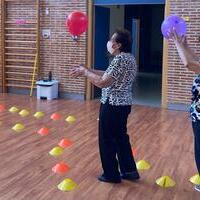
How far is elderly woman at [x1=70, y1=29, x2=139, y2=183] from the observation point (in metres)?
3.42

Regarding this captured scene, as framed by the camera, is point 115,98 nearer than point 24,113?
Yes

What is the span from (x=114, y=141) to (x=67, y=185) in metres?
0.61

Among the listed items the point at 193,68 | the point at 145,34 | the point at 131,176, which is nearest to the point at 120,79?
the point at 193,68

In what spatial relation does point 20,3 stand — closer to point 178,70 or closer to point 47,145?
point 178,70

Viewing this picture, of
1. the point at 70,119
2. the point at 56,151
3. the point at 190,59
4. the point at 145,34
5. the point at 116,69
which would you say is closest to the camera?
the point at 190,59

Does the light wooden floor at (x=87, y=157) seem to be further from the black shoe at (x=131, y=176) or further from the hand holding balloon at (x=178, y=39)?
the hand holding balloon at (x=178, y=39)

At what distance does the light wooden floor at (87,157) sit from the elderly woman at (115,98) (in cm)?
27

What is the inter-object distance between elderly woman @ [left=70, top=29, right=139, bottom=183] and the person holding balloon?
1.42 ft

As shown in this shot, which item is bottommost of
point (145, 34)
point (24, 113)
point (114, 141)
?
point (24, 113)

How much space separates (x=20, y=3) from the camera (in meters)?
9.23

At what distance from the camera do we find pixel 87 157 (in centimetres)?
459

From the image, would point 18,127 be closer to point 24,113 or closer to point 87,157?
point 24,113

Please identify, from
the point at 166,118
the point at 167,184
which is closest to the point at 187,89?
the point at 166,118

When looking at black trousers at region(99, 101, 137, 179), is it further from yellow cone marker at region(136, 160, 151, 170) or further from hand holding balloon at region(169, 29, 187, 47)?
hand holding balloon at region(169, 29, 187, 47)
